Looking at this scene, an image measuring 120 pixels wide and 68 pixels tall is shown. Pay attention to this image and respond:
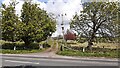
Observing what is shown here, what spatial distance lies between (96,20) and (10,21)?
853 centimetres

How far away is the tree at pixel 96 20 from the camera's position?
64.1 ft

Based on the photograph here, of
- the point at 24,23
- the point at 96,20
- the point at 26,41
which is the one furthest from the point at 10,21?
the point at 96,20

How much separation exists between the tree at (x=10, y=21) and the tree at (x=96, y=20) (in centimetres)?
589

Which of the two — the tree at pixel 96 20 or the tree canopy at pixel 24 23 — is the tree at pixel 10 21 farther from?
the tree at pixel 96 20

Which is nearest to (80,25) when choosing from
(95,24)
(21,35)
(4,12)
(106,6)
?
(95,24)

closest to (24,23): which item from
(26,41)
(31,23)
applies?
(31,23)

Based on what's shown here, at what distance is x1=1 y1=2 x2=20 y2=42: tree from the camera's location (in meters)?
21.8

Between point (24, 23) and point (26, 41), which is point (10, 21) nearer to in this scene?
point (24, 23)

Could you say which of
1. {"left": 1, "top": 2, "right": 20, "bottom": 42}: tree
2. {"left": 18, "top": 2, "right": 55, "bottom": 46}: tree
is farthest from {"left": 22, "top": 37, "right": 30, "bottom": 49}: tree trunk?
{"left": 1, "top": 2, "right": 20, "bottom": 42}: tree

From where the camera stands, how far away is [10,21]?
71.6 feet

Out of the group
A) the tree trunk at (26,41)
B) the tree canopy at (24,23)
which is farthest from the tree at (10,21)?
the tree trunk at (26,41)

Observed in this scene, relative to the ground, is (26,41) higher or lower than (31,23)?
lower

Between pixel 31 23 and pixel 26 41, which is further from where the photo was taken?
pixel 26 41

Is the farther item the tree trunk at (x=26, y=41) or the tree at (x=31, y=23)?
the tree trunk at (x=26, y=41)
